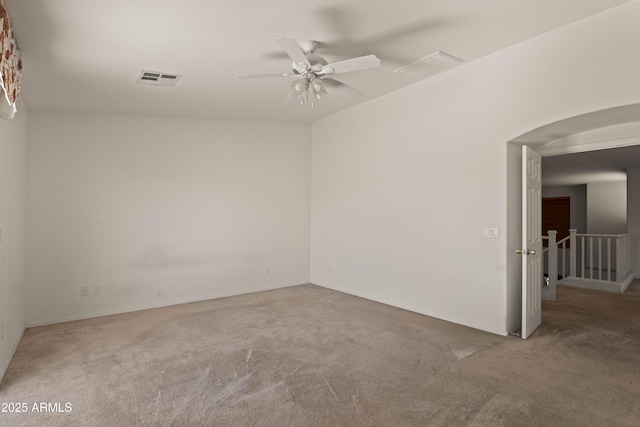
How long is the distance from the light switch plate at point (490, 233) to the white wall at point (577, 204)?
8.86 m

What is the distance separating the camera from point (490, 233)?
12.7 feet

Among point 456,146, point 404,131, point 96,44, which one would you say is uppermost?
point 96,44

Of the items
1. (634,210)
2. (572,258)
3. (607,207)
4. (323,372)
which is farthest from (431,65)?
(607,207)

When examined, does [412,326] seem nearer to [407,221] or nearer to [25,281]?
[407,221]

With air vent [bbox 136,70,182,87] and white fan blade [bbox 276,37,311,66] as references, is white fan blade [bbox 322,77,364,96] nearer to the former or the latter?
white fan blade [bbox 276,37,311,66]

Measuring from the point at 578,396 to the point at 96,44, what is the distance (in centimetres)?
449

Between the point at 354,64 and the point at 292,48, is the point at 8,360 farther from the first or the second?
the point at 354,64

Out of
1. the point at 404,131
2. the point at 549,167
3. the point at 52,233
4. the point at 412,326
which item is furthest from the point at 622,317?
the point at 52,233

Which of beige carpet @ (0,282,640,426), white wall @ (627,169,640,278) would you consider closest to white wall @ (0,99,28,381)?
beige carpet @ (0,282,640,426)

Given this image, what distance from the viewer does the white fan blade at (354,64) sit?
277cm

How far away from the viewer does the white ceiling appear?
2594 mm

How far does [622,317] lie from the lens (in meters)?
4.51

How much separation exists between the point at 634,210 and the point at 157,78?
982cm

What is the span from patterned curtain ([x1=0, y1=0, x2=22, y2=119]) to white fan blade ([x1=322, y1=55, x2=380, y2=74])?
2109 millimetres
